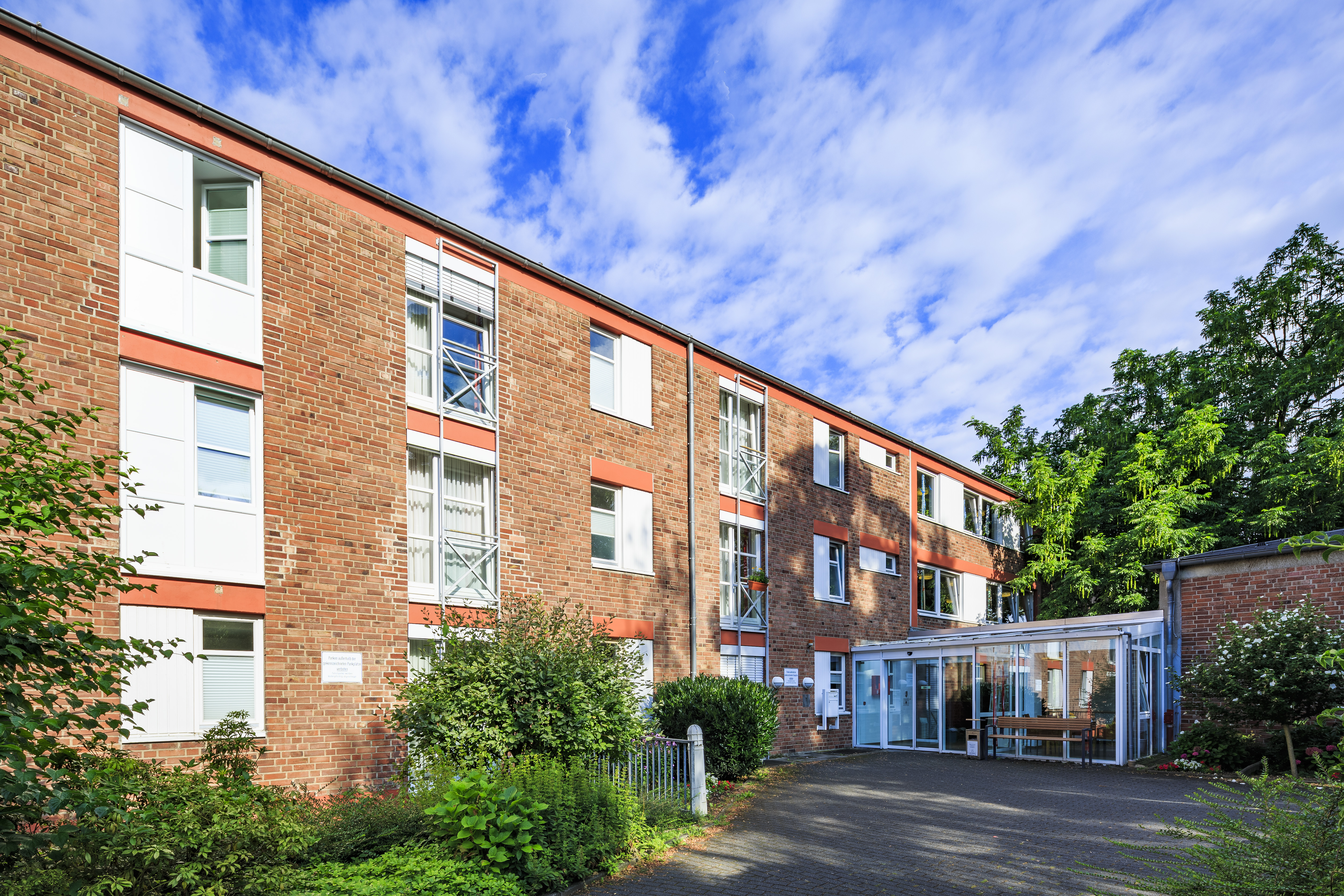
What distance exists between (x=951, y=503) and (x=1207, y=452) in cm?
701

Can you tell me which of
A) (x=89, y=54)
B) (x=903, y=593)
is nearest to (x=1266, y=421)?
(x=903, y=593)

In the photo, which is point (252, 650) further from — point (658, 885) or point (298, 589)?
point (658, 885)

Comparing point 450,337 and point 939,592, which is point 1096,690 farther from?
point 450,337

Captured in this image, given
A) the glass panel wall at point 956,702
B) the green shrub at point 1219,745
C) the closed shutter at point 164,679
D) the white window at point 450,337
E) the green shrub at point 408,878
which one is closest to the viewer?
the green shrub at point 408,878

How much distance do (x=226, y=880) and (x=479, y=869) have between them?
1.92 meters

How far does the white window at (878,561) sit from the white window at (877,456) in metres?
2.24

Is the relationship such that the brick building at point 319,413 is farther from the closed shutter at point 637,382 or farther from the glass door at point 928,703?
the glass door at point 928,703

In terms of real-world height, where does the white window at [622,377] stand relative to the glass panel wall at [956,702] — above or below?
above

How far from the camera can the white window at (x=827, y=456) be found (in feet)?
71.1

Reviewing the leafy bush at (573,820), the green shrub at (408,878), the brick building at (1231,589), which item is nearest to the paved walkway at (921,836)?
the leafy bush at (573,820)

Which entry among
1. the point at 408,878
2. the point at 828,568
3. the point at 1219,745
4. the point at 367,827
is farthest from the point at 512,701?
the point at 828,568

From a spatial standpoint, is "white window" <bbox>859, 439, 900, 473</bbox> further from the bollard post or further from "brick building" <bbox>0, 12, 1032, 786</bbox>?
the bollard post

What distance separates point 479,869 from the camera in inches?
285

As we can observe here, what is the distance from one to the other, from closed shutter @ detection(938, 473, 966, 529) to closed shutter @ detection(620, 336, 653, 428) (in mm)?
12740
